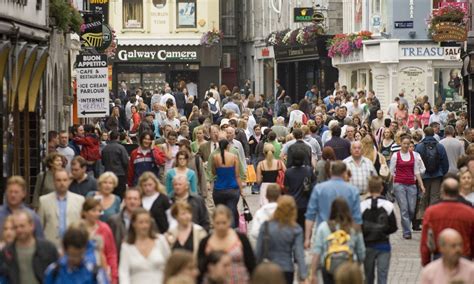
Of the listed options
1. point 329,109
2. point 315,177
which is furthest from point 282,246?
point 329,109

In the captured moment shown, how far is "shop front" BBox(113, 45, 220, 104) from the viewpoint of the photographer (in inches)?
3044

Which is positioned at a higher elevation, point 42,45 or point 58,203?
point 42,45

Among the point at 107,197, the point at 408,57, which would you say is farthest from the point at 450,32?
the point at 107,197

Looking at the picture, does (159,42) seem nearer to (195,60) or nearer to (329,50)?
(195,60)

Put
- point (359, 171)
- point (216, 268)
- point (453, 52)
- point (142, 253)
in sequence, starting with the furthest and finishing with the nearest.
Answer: point (453, 52)
point (359, 171)
point (142, 253)
point (216, 268)

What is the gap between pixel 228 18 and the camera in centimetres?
8006

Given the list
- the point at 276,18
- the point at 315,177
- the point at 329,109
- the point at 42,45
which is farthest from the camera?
the point at 276,18

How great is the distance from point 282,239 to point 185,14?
61.5 m

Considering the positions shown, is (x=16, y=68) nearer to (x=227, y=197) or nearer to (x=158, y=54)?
(x=227, y=197)

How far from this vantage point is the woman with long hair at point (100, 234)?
1602cm

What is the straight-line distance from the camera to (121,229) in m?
17.3

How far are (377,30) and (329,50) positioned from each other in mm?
4144

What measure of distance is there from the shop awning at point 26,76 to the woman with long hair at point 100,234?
1022 cm

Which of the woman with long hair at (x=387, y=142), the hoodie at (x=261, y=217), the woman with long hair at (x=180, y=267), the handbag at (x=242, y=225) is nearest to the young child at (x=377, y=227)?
the hoodie at (x=261, y=217)
